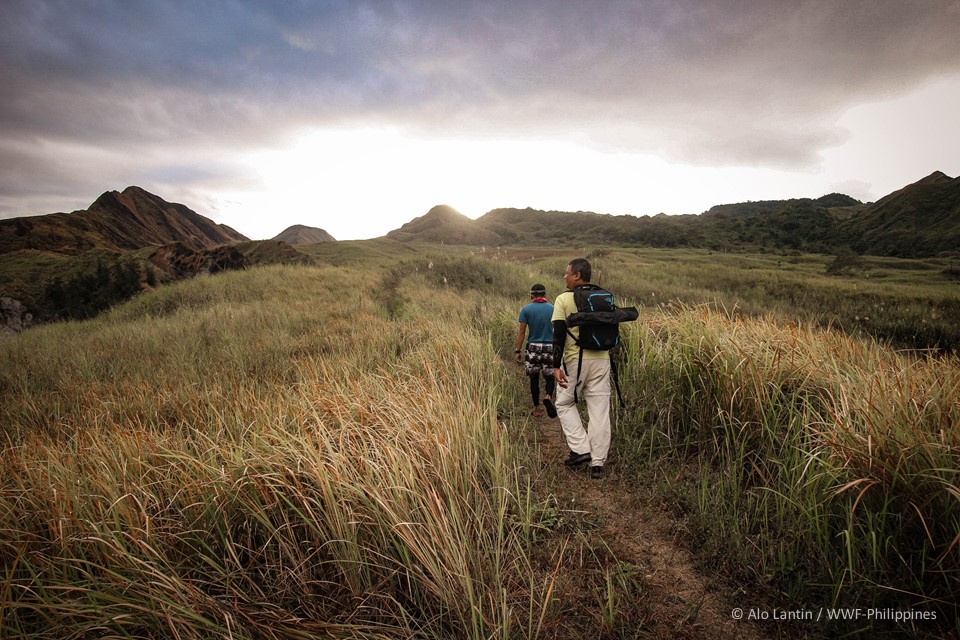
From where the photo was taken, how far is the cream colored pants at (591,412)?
12.6ft

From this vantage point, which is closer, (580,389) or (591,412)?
(591,412)

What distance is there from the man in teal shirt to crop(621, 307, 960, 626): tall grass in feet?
4.67

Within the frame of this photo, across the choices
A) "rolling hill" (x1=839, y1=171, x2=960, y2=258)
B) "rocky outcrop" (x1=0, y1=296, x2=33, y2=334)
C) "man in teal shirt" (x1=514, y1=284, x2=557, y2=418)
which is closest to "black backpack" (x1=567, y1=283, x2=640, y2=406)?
"man in teal shirt" (x1=514, y1=284, x2=557, y2=418)

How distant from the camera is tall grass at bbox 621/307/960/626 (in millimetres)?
2145

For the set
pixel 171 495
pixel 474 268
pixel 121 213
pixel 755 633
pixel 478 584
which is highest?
pixel 121 213

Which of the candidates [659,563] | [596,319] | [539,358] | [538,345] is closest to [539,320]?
[538,345]

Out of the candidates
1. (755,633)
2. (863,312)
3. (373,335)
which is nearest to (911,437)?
(755,633)

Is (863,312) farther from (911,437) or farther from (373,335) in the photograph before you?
(373,335)

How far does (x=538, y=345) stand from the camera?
5.50 metres

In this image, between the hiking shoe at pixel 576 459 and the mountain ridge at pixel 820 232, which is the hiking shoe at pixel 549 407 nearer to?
the hiking shoe at pixel 576 459

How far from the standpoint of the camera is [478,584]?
6.95 feet

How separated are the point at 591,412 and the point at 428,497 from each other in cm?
237

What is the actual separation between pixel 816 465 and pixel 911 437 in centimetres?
76

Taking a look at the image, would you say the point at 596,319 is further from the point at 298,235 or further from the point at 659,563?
the point at 298,235
